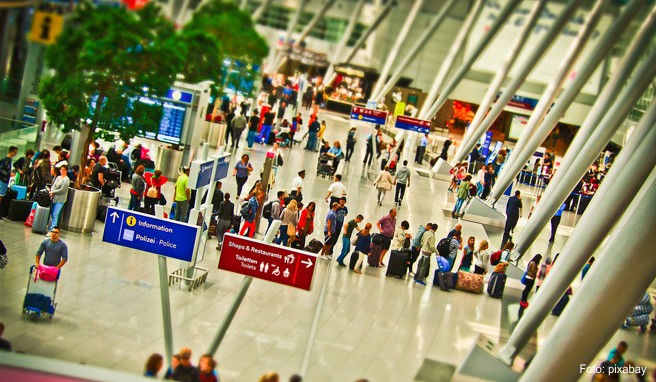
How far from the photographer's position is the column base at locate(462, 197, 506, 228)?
28.7m

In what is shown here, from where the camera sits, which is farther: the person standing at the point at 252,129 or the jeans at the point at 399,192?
the person standing at the point at 252,129

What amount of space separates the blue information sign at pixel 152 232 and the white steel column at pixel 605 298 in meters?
5.09

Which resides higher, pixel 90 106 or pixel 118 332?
pixel 90 106

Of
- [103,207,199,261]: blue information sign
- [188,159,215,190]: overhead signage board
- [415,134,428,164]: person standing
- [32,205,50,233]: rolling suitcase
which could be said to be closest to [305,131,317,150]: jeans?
[415,134,428,164]: person standing

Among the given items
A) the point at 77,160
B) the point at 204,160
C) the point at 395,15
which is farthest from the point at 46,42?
the point at 395,15

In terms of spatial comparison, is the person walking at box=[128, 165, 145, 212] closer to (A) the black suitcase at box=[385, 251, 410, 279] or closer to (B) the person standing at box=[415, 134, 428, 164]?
(A) the black suitcase at box=[385, 251, 410, 279]

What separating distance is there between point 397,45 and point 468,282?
14.0 meters

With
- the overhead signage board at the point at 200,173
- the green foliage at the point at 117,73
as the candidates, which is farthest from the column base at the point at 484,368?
the green foliage at the point at 117,73

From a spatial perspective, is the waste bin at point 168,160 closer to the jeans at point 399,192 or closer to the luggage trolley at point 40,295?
the jeans at point 399,192

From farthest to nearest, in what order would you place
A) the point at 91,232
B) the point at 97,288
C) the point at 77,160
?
the point at 77,160, the point at 91,232, the point at 97,288

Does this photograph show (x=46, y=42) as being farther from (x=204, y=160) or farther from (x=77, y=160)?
(x=77, y=160)

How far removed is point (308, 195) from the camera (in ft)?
87.8

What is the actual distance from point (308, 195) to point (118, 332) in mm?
14013

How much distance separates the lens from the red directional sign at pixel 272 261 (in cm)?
1134
